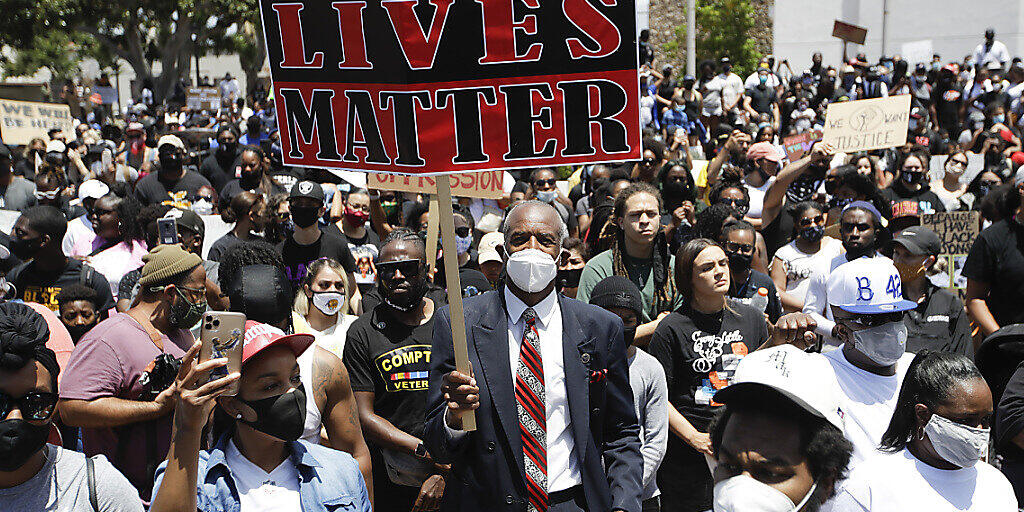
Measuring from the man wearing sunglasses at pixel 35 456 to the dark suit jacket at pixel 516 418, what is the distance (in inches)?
44.1

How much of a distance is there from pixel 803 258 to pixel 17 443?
549 centimetres

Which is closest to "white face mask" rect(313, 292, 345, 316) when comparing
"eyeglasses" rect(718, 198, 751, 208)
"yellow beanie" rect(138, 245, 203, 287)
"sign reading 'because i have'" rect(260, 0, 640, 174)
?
"yellow beanie" rect(138, 245, 203, 287)

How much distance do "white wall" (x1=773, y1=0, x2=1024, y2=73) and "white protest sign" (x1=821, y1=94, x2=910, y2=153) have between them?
24.3 m

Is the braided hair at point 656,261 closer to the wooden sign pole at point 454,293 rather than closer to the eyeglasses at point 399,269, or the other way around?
the eyeglasses at point 399,269

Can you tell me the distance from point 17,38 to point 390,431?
1319 inches

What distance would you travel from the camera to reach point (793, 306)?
6.62 meters

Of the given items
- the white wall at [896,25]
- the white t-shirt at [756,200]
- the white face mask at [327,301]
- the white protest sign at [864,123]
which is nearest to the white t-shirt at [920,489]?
the white face mask at [327,301]

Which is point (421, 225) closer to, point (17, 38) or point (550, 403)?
point (550, 403)

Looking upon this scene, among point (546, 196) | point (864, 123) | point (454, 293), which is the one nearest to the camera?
point (454, 293)

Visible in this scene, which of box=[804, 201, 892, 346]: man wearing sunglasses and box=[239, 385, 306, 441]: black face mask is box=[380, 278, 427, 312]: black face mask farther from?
box=[804, 201, 892, 346]: man wearing sunglasses

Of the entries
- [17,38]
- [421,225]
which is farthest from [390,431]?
[17,38]

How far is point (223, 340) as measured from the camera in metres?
2.71

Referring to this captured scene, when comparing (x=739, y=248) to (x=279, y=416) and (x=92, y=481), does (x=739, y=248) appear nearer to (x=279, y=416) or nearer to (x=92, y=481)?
(x=279, y=416)

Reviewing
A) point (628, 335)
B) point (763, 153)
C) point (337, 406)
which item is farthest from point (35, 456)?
point (763, 153)
